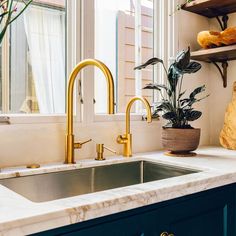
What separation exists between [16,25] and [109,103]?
673 mm

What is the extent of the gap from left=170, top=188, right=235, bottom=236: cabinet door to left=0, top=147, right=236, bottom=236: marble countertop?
0.05 m

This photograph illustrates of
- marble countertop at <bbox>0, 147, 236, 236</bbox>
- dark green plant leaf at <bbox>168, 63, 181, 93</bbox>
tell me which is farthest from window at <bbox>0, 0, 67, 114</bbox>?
dark green plant leaf at <bbox>168, 63, 181, 93</bbox>

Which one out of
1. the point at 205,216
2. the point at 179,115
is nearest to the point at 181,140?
the point at 179,115

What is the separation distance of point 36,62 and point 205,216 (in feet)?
3.44

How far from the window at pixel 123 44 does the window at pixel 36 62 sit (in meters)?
0.23

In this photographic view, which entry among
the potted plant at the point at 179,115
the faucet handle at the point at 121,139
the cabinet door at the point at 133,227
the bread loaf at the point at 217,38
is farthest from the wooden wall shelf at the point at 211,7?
the cabinet door at the point at 133,227

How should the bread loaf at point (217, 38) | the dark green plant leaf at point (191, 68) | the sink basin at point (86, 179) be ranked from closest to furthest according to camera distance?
1. the sink basin at point (86, 179)
2. the dark green plant leaf at point (191, 68)
3. the bread loaf at point (217, 38)

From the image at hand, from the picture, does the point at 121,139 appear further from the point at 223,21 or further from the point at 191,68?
the point at 223,21

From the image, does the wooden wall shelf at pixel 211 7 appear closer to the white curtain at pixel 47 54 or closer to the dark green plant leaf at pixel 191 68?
the dark green plant leaf at pixel 191 68

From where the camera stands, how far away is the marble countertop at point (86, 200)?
29.5 inches

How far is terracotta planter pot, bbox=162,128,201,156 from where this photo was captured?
5.43 ft

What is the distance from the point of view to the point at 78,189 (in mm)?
1397

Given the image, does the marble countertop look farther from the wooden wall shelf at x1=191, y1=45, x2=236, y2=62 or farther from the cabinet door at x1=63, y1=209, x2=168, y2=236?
the wooden wall shelf at x1=191, y1=45, x2=236, y2=62

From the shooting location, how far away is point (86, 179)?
1435 millimetres
